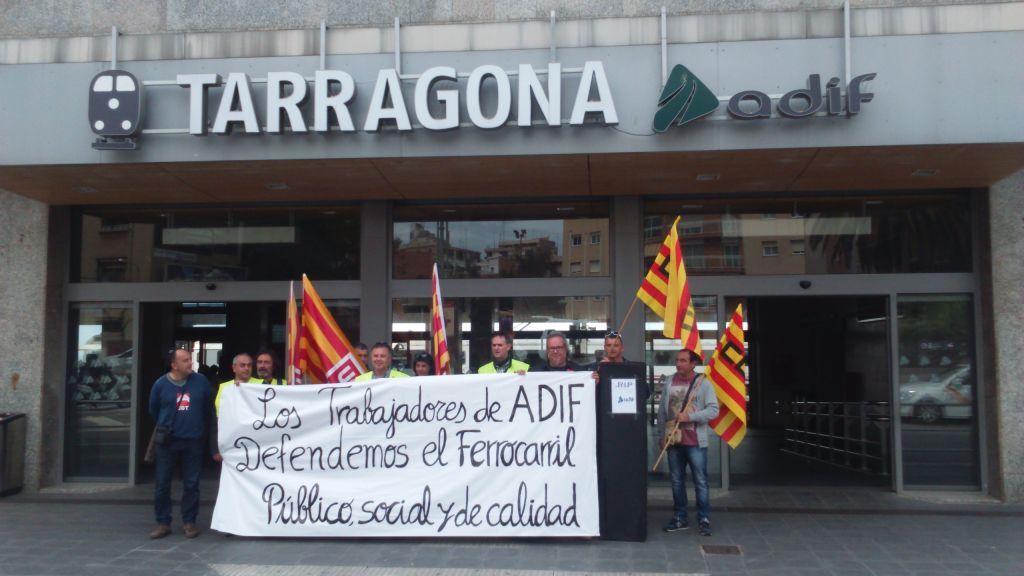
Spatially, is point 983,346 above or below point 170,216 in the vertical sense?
below

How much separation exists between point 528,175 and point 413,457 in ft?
10.8

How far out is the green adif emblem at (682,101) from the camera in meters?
7.76

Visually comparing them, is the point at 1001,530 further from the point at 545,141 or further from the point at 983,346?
the point at 545,141

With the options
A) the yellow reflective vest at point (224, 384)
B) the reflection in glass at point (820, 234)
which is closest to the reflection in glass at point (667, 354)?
the reflection in glass at point (820, 234)

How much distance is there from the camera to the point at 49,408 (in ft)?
33.9

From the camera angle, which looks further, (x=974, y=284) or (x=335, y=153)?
(x=974, y=284)

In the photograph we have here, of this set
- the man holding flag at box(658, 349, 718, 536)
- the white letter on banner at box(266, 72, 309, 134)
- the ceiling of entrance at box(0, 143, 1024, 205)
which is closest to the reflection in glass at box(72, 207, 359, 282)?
the ceiling of entrance at box(0, 143, 1024, 205)

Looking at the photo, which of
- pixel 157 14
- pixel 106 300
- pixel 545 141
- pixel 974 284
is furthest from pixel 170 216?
pixel 974 284

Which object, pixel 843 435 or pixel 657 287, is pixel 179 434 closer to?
pixel 657 287

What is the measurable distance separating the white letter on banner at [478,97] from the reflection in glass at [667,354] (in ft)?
10.5

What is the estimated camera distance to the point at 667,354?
1011 centimetres

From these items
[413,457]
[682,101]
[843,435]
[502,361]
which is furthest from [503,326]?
[843,435]

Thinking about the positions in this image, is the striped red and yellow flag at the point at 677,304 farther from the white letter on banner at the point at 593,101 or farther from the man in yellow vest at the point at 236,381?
the man in yellow vest at the point at 236,381

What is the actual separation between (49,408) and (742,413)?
27.4ft
